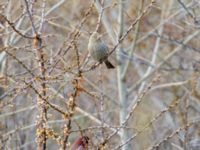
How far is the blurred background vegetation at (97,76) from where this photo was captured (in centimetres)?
346

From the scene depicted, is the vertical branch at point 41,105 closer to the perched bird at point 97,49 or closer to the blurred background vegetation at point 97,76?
the blurred background vegetation at point 97,76

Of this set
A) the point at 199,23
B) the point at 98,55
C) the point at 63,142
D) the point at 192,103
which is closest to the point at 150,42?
the point at 192,103

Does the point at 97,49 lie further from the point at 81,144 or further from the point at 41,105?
the point at 81,144

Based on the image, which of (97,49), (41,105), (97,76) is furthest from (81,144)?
(97,76)

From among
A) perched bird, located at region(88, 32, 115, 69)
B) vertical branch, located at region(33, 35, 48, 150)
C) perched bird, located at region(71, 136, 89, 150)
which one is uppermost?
perched bird, located at region(88, 32, 115, 69)

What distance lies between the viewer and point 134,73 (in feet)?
38.9

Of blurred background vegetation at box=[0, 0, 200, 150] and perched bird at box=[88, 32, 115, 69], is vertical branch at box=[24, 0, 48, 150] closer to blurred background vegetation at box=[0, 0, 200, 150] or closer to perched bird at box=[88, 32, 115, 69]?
blurred background vegetation at box=[0, 0, 200, 150]

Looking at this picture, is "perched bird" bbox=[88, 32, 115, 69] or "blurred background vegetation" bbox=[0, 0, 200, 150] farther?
"perched bird" bbox=[88, 32, 115, 69]

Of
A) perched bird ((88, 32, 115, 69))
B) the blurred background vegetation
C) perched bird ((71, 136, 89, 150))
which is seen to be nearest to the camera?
perched bird ((71, 136, 89, 150))


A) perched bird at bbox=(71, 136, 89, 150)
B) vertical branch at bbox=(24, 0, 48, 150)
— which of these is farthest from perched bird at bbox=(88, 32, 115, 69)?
perched bird at bbox=(71, 136, 89, 150)

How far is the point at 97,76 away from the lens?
554 centimetres

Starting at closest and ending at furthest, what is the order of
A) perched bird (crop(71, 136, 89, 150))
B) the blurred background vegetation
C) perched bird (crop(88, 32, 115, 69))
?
perched bird (crop(71, 136, 89, 150)), the blurred background vegetation, perched bird (crop(88, 32, 115, 69))

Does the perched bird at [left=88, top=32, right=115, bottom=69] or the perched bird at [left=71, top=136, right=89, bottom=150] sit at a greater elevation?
the perched bird at [left=88, top=32, right=115, bottom=69]

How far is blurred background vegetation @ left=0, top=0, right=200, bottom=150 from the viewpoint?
3.46 meters
